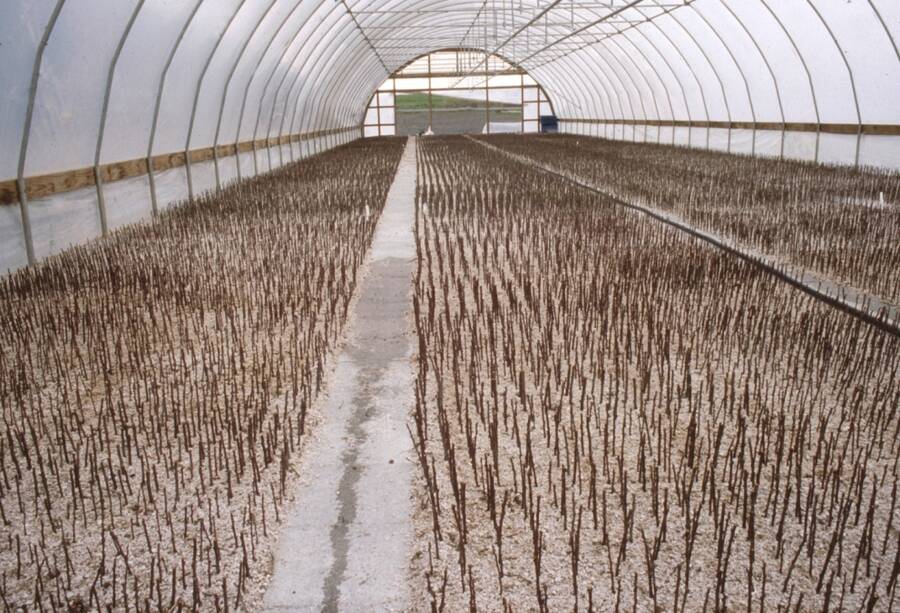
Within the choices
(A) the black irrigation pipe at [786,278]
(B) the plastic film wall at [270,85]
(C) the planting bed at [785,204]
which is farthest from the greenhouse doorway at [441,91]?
(A) the black irrigation pipe at [786,278]

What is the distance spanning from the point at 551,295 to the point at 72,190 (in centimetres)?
670

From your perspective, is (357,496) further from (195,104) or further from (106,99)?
(195,104)

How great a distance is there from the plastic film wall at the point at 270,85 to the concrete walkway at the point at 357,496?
525 centimetres

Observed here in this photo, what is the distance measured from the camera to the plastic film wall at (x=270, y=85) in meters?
8.93

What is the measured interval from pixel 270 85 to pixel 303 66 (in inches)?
128

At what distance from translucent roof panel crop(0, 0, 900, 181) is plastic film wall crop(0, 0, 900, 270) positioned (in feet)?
0.13

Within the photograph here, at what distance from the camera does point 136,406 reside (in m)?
4.46

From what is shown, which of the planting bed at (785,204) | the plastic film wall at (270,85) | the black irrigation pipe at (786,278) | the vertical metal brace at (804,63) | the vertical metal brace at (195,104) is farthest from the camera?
the vertical metal brace at (804,63)

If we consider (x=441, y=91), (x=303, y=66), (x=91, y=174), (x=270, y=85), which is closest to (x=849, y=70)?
(x=270, y=85)

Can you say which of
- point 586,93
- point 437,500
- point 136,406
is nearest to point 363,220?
point 136,406

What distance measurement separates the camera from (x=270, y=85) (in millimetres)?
21297

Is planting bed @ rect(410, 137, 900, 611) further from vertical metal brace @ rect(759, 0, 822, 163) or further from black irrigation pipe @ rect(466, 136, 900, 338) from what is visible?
vertical metal brace @ rect(759, 0, 822, 163)

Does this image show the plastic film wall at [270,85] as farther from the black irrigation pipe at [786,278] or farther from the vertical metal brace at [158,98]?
the black irrigation pipe at [786,278]

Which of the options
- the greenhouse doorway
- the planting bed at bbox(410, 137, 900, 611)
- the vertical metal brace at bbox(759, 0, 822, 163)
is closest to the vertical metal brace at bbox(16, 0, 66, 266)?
the planting bed at bbox(410, 137, 900, 611)
